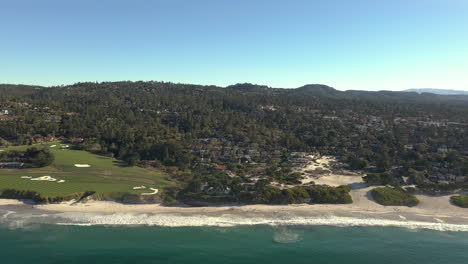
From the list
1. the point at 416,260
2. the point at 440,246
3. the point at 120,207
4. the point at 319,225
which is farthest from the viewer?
the point at 120,207

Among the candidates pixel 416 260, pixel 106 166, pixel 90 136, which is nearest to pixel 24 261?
pixel 106 166

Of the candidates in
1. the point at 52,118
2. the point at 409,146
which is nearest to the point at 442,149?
the point at 409,146

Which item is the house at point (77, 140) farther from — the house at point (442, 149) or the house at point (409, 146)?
the house at point (442, 149)

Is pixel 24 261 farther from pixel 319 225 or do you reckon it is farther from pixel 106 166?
pixel 319 225

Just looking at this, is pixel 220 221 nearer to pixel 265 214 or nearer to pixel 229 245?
pixel 229 245

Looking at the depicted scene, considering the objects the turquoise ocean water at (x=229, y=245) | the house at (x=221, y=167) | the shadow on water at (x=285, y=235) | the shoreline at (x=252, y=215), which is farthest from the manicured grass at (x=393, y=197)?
the house at (x=221, y=167)

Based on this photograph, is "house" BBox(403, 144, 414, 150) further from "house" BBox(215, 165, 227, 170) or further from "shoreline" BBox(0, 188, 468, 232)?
"house" BBox(215, 165, 227, 170)
